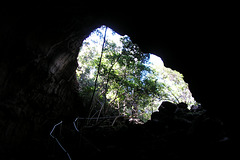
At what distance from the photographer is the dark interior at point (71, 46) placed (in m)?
2.74

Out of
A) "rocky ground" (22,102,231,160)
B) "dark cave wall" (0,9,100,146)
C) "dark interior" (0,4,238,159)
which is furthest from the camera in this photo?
"rocky ground" (22,102,231,160)

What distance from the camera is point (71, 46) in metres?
4.79

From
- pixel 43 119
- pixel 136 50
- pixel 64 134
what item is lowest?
pixel 64 134

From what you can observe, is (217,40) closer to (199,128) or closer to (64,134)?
(199,128)

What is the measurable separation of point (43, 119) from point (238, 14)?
6258 mm

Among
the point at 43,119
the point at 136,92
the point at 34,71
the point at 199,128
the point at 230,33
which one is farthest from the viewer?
the point at 136,92

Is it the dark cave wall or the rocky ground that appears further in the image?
the rocky ground

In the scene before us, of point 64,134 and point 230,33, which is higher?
point 230,33

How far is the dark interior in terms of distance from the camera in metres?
2.74

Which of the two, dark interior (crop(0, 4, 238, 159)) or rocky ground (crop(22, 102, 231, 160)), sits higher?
dark interior (crop(0, 4, 238, 159))

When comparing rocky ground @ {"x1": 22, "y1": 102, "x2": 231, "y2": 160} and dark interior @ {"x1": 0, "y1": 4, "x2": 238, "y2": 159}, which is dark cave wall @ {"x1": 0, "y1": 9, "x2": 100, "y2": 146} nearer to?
dark interior @ {"x1": 0, "y1": 4, "x2": 238, "y2": 159}

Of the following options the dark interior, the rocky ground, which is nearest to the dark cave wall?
the dark interior

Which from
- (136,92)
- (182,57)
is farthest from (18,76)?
(136,92)

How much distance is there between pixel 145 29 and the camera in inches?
151
